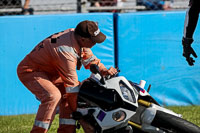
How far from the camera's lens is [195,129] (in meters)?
4.30

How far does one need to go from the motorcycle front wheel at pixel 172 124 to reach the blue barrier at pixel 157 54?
3646mm

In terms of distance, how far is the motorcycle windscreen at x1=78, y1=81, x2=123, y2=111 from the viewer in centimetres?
442

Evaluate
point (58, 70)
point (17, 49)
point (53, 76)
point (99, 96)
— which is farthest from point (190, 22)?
point (17, 49)

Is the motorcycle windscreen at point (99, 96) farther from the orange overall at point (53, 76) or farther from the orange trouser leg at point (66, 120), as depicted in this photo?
the orange trouser leg at point (66, 120)

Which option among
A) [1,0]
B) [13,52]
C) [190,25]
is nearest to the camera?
[190,25]

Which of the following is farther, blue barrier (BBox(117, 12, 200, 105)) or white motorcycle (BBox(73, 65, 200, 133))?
blue barrier (BBox(117, 12, 200, 105))

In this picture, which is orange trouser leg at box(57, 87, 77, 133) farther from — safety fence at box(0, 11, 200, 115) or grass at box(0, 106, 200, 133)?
safety fence at box(0, 11, 200, 115)

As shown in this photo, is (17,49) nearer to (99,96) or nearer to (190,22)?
(99,96)

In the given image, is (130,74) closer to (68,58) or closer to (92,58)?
(92,58)

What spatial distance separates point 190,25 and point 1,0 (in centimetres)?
531

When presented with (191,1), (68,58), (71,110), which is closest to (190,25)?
(191,1)

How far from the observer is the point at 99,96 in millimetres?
4496

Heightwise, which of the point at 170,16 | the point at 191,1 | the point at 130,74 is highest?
the point at 191,1

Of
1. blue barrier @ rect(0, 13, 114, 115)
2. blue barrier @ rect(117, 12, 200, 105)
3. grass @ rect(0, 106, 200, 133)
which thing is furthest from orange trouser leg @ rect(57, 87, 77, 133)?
blue barrier @ rect(117, 12, 200, 105)
